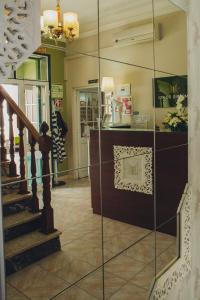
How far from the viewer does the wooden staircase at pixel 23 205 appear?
104 cm

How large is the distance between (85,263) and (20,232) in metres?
0.41

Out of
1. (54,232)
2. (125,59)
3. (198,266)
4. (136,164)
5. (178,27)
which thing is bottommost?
(198,266)

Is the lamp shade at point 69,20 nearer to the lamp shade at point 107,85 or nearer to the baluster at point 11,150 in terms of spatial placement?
the lamp shade at point 107,85

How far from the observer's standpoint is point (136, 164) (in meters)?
1.99

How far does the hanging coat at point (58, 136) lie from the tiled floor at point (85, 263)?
0.14 m

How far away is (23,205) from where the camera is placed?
3.72ft

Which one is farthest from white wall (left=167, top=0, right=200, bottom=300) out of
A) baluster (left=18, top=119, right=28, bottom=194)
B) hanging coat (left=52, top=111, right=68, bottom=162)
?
baluster (left=18, top=119, right=28, bottom=194)

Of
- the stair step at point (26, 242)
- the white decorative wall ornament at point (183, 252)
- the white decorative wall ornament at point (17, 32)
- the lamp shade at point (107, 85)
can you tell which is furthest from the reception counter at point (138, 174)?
the white decorative wall ornament at point (17, 32)

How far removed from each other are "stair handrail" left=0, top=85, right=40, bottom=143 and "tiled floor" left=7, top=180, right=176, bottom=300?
10.2 inches

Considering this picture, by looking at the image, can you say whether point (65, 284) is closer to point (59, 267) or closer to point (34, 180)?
point (59, 267)

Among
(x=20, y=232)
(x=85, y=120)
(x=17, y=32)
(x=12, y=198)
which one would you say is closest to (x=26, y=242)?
(x=20, y=232)

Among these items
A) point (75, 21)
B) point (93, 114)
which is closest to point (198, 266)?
point (93, 114)

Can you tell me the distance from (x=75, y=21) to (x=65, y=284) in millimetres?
1158

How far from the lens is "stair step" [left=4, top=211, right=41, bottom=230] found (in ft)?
3.44
